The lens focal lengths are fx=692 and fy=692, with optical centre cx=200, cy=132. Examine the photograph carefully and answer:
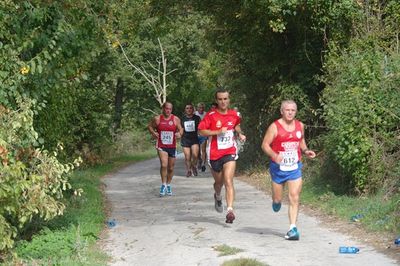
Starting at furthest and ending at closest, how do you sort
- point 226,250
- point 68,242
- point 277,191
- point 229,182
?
point 229,182, point 277,191, point 68,242, point 226,250

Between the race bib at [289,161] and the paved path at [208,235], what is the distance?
3.13ft

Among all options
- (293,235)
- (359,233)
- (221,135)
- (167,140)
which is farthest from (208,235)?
(167,140)

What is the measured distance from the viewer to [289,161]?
9375mm

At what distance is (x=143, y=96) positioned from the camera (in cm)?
5366

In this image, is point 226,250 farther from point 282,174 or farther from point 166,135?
point 166,135

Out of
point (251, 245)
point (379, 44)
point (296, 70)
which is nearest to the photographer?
point (251, 245)

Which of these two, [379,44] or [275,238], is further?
[379,44]

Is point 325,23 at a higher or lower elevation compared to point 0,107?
higher

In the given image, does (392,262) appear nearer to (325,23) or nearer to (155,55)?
(325,23)

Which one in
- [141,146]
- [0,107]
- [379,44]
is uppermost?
[379,44]

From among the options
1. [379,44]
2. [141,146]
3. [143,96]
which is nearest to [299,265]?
[379,44]

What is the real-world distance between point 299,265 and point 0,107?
386 centimetres

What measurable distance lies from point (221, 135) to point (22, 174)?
375 centimetres

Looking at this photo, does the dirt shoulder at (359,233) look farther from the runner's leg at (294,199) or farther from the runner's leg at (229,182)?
the runner's leg at (229,182)
